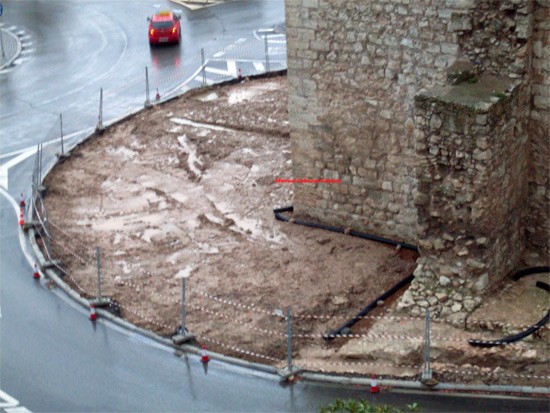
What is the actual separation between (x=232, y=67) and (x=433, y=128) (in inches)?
721

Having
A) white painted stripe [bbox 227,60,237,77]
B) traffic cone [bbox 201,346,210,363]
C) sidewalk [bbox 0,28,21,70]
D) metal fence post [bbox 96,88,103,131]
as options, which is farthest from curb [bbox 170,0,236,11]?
traffic cone [bbox 201,346,210,363]

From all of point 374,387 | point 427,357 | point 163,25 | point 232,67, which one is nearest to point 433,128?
point 427,357

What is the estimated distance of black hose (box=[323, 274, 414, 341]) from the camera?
21.6 meters

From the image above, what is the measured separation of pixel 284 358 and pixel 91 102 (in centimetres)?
1671

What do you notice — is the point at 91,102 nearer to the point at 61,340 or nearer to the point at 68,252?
the point at 68,252

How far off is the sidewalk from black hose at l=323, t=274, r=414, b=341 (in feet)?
69.7

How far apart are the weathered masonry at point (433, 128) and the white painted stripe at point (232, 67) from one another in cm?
1194

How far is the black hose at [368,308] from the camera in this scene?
21641 mm

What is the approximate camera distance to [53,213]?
27.7m

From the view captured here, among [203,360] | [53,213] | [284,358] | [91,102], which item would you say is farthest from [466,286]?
[91,102]

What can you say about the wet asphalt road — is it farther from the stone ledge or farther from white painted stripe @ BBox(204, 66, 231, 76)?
the stone ledge

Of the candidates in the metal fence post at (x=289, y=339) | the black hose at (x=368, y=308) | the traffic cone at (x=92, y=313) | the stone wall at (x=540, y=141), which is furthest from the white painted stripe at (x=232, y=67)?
the metal fence post at (x=289, y=339)

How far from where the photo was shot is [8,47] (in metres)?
42.6

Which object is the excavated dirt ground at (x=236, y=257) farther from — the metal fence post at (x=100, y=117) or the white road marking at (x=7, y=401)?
the white road marking at (x=7, y=401)
